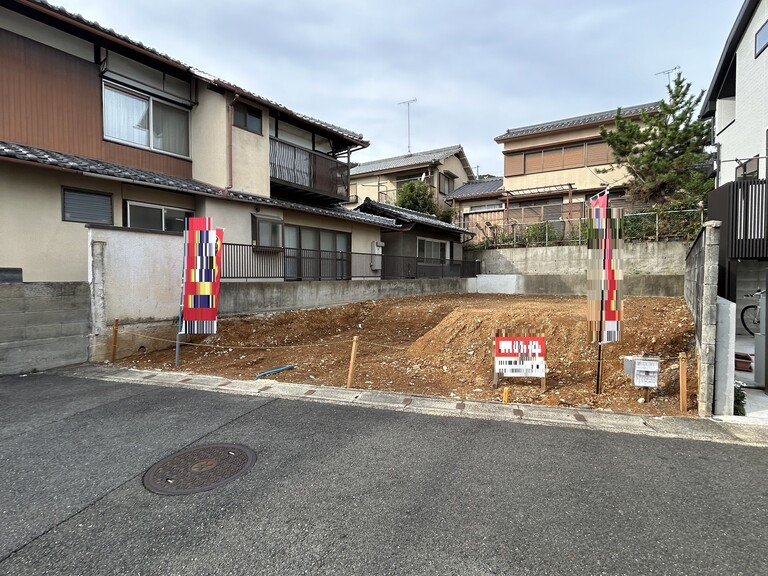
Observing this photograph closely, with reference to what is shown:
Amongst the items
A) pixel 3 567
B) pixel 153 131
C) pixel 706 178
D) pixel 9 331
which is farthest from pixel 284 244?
pixel 706 178

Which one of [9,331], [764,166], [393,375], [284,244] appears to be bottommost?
[393,375]

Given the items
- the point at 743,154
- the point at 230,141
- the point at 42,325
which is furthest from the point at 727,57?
the point at 42,325

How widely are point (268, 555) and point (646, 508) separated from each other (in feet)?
8.71

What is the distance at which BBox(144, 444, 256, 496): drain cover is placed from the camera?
3133 mm

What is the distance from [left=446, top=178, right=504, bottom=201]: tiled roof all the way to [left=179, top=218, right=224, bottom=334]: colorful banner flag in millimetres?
20520

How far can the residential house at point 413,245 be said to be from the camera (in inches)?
684

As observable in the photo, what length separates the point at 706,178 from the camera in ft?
56.3

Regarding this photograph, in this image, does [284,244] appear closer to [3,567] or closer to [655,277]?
[3,567]

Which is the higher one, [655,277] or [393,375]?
[655,277]

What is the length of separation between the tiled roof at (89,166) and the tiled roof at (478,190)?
1877cm

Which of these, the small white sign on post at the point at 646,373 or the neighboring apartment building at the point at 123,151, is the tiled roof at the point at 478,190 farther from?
the small white sign on post at the point at 646,373

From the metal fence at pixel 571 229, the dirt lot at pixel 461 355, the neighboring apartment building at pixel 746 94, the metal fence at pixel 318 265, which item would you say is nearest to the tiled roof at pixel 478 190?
the metal fence at pixel 571 229

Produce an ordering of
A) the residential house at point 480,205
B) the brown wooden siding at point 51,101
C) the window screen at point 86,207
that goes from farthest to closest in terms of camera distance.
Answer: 1. the residential house at point 480,205
2. the window screen at point 86,207
3. the brown wooden siding at point 51,101

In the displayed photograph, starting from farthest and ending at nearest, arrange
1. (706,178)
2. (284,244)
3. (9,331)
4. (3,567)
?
1. (706,178)
2. (284,244)
3. (9,331)
4. (3,567)
